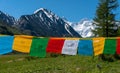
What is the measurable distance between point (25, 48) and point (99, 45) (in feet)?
15.0

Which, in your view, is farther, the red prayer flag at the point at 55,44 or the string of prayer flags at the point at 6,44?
the red prayer flag at the point at 55,44

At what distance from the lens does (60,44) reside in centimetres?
2288

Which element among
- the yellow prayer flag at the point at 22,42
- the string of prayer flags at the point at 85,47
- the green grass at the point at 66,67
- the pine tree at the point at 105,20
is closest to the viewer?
the yellow prayer flag at the point at 22,42

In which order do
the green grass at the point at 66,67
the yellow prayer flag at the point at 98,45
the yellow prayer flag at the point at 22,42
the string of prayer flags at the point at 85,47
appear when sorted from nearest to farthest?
the yellow prayer flag at the point at 22,42 < the yellow prayer flag at the point at 98,45 < the string of prayer flags at the point at 85,47 < the green grass at the point at 66,67

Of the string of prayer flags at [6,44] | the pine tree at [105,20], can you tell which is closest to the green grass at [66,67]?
the string of prayer flags at [6,44]

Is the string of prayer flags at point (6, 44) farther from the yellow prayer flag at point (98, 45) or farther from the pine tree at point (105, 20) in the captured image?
the pine tree at point (105, 20)

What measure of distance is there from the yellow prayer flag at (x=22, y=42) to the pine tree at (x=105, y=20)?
40.5 m

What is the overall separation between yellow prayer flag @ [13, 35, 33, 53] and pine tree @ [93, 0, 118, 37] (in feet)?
133

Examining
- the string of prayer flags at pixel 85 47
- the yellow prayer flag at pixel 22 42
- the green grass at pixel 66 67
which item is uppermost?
the yellow prayer flag at pixel 22 42

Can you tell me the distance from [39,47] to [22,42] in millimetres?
1083

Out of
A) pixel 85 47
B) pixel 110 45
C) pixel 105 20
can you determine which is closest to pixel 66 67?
pixel 85 47

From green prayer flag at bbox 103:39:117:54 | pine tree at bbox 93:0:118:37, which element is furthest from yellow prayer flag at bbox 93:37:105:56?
pine tree at bbox 93:0:118:37

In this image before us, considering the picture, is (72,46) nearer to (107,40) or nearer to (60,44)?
(60,44)

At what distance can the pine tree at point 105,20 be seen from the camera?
6265 cm
